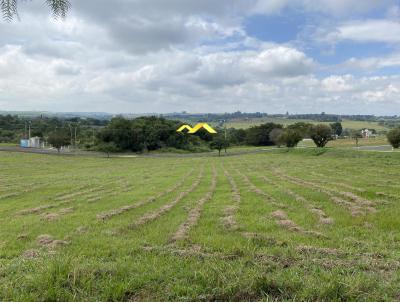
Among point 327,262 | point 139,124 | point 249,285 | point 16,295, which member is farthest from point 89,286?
point 139,124

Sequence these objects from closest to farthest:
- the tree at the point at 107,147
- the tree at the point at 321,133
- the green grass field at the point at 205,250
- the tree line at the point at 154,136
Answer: the green grass field at the point at 205,250 < the tree at the point at 321,133 < the tree line at the point at 154,136 < the tree at the point at 107,147

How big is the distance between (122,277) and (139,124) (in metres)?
91.8

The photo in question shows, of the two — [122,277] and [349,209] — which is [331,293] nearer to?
[122,277]

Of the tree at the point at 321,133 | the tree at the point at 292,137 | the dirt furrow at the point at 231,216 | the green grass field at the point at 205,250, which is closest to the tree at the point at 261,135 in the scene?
the tree at the point at 292,137

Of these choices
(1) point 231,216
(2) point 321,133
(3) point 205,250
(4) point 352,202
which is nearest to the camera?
(3) point 205,250

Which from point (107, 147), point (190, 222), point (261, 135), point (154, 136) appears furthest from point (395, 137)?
point (107, 147)

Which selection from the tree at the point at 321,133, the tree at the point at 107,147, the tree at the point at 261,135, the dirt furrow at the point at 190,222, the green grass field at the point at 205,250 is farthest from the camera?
the tree at the point at 261,135

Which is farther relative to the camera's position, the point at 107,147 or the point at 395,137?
the point at 107,147

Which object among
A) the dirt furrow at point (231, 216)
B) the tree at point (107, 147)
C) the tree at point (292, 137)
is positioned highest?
the tree at point (292, 137)

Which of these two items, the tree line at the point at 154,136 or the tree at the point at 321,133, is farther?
the tree line at the point at 154,136

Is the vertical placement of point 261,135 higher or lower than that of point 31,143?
higher

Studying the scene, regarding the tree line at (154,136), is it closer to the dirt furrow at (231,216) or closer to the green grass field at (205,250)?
the dirt furrow at (231,216)

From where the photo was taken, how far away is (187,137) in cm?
10106

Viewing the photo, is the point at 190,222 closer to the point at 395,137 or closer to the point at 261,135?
the point at 395,137
